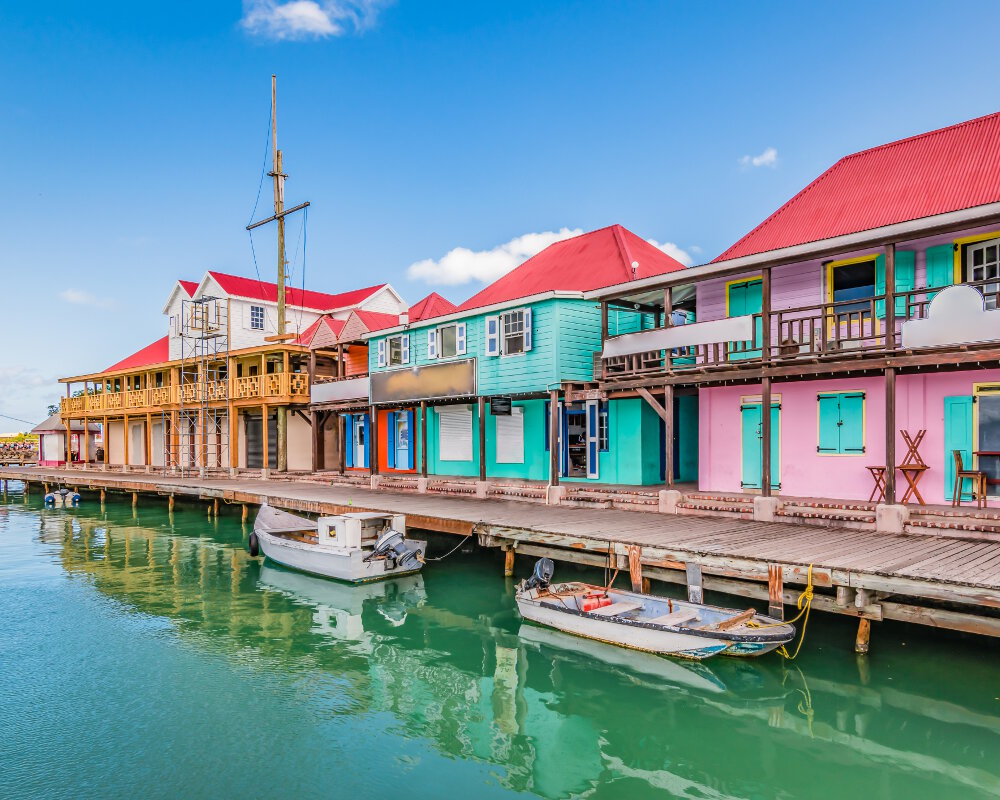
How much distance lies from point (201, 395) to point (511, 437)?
1894 cm

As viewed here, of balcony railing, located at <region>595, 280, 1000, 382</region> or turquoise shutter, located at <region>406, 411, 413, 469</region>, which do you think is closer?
balcony railing, located at <region>595, 280, 1000, 382</region>

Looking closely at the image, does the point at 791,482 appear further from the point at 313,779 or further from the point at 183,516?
the point at 183,516

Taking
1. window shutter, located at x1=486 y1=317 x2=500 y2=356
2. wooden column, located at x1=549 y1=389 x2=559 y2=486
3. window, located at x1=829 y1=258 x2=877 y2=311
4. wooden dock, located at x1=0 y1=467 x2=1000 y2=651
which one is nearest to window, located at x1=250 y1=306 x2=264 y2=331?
window shutter, located at x1=486 y1=317 x2=500 y2=356

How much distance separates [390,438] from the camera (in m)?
29.6

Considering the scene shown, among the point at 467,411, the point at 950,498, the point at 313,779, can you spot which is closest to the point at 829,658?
the point at 950,498

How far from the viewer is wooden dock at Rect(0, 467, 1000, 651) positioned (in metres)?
9.45

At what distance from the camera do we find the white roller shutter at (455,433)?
2555 centimetres

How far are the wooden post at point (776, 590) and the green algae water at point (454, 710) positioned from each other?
31.0 inches

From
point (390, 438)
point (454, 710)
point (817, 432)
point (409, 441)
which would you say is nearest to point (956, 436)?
point (817, 432)

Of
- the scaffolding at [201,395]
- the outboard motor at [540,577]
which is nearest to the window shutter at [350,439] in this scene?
the scaffolding at [201,395]

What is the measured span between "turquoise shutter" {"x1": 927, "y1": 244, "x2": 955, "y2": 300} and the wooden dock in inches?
221

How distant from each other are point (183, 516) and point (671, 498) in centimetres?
2331

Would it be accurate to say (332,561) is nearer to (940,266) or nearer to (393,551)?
(393,551)

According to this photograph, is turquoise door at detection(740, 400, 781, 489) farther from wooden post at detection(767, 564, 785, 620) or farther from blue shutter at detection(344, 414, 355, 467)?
blue shutter at detection(344, 414, 355, 467)
